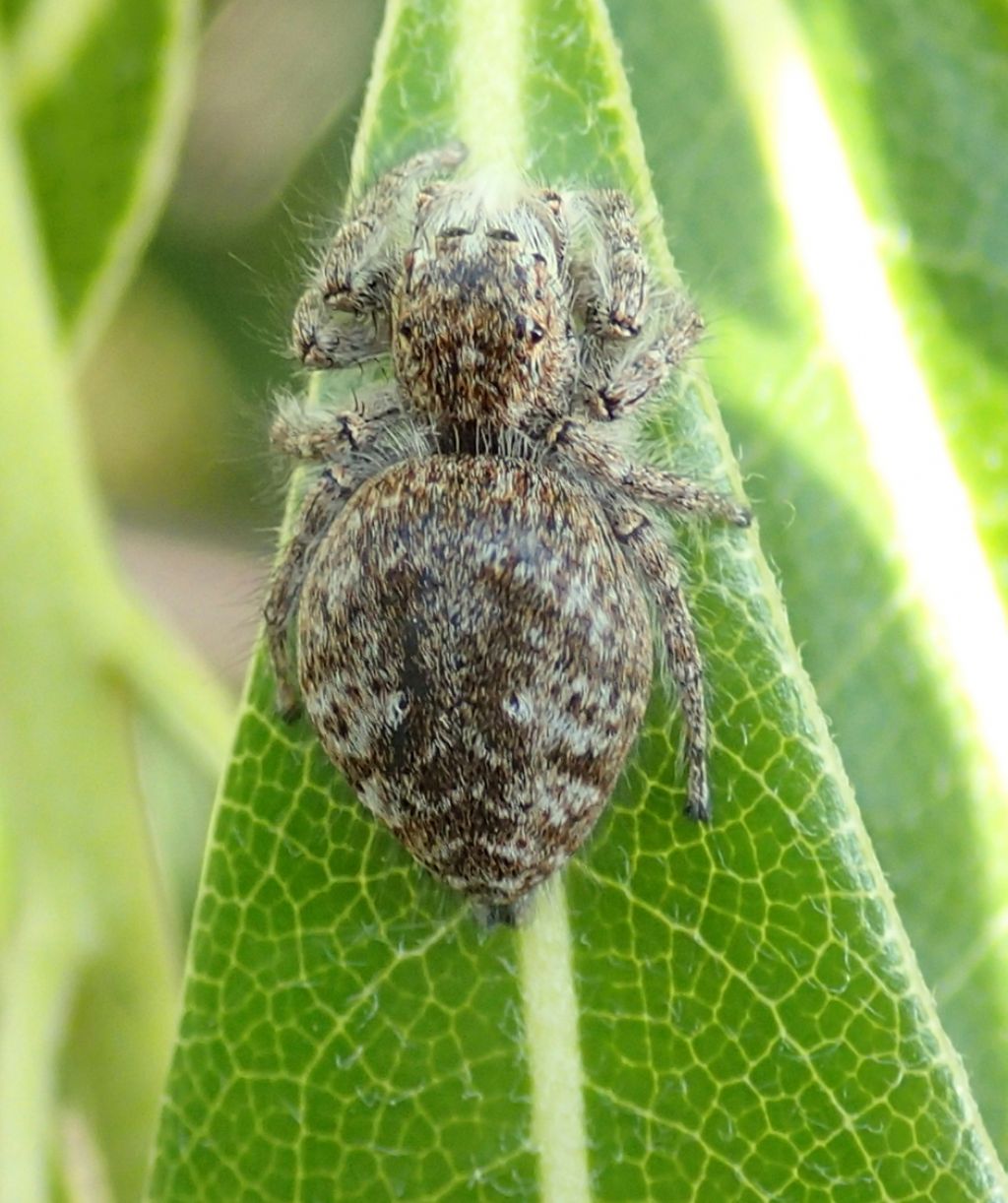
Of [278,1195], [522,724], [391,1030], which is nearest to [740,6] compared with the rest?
[522,724]

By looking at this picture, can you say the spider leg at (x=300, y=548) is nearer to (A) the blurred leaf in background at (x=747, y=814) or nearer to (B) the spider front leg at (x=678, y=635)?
(A) the blurred leaf in background at (x=747, y=814)

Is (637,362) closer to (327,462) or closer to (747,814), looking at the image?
(327,462)

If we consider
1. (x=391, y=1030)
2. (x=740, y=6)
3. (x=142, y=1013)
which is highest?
(x=740, y=6)

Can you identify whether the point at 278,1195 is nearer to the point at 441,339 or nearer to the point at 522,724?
the point at 522,724

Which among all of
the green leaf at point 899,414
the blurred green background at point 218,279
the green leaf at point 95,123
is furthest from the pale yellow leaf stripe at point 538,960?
the blurred green background at point 218,279

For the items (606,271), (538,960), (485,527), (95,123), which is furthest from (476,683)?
(95,123)

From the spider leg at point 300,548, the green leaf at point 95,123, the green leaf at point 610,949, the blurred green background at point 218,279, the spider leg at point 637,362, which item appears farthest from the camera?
the blurred green background at point 218,279

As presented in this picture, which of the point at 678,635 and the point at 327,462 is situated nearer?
the point at 678,635
